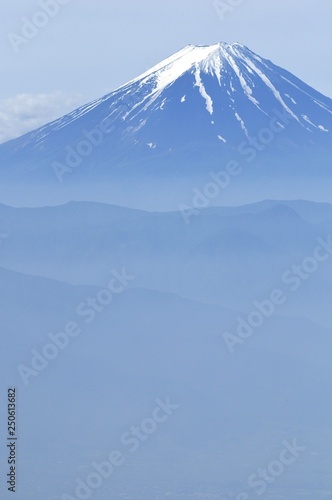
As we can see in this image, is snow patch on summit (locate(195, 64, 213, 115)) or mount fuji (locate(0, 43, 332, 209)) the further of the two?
mount fuji (locate(0, 43, 332, 209))

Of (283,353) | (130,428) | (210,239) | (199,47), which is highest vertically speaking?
(199,47)

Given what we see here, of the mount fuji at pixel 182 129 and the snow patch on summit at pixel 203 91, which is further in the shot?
the mount fuji at pixel 182 129

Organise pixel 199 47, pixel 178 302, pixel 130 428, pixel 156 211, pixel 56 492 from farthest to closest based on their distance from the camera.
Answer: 1. pixel 156 211
2. pixel 199 47
3. pixel 178 302
4. pixel 130 428
5. pixel 56 492

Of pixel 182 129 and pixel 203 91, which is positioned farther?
pixel 182 129

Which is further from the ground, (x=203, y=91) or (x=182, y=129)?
(x=203, y=91)

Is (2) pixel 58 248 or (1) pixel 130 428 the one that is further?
(2) pixel 58 248

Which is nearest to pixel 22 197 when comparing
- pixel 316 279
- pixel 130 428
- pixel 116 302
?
pixel 116 302

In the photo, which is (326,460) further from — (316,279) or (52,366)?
(316,279)

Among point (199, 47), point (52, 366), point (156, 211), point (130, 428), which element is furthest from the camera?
point (156, 211)
